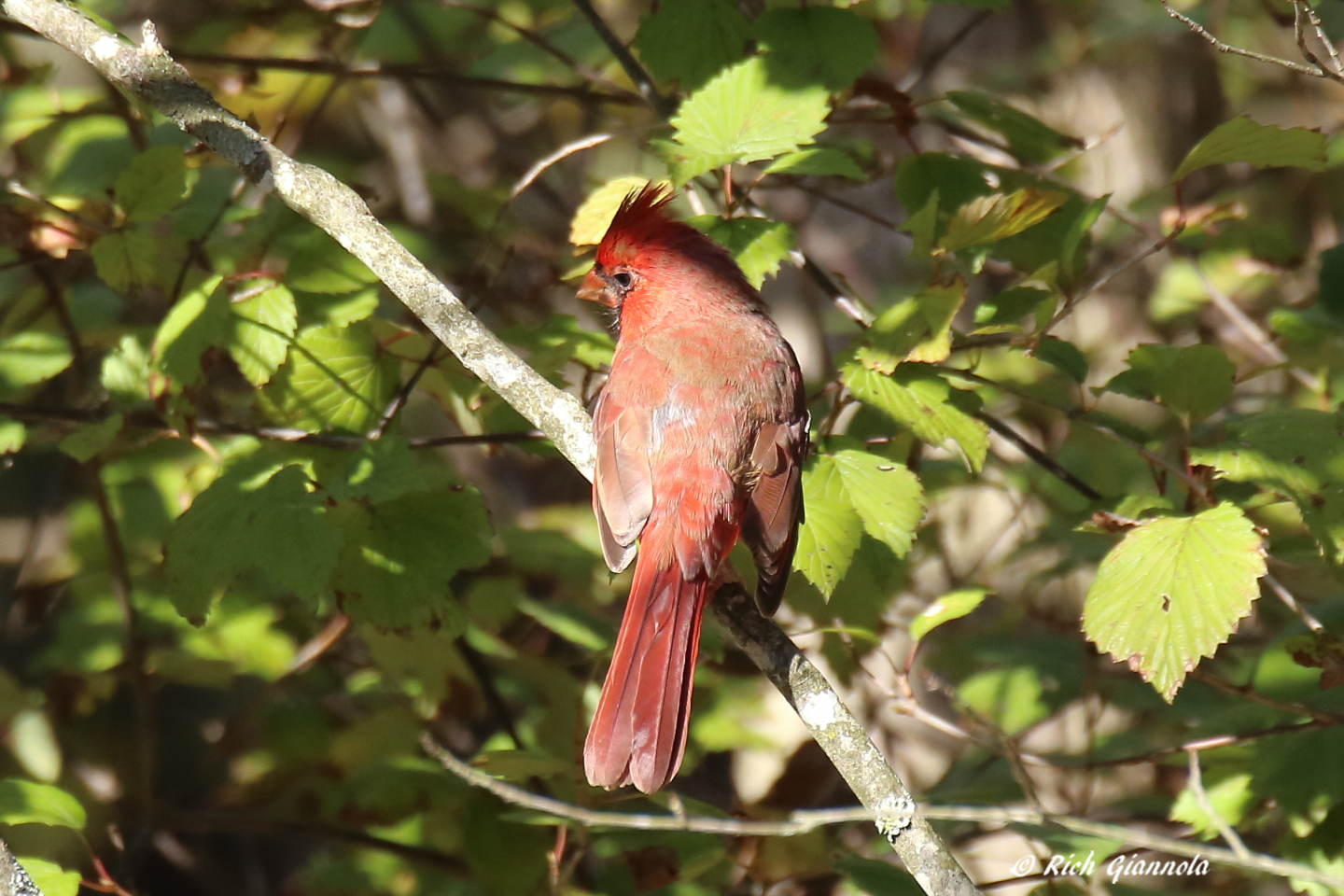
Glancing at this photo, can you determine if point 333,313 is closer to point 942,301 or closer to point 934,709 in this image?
point 942,301

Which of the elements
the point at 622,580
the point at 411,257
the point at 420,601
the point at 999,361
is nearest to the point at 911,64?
the point at 999,361

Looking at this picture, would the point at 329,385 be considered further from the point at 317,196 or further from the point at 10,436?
the point at 10,436

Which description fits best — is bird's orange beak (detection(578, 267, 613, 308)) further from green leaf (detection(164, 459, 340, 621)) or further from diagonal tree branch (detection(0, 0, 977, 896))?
green leaf (detection(164, 459, 340, 621))

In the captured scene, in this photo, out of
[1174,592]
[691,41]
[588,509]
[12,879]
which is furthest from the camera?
[588,509]

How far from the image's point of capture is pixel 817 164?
2340 millimetres

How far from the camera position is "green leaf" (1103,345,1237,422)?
2.43 meters

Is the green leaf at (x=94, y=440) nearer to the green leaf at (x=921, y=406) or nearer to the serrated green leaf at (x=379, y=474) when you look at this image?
the serrated green leaf at (x=379, y=474)

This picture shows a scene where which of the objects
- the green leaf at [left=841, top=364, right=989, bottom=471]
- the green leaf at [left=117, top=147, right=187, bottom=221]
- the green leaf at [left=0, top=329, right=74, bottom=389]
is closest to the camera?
the green leaf at [left=841, top=364, right=989, bottom=471]

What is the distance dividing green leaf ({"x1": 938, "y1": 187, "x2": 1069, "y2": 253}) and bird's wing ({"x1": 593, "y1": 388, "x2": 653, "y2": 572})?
78cm

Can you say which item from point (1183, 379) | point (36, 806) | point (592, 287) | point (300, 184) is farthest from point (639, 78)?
point (36, 806)

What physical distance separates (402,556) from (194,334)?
0.59m

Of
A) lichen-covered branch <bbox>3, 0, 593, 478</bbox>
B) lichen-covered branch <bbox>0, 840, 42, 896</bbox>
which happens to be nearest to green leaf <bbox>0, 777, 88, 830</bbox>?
lichen-covered branch <bbox>0, 840, 42, 896</bbox>

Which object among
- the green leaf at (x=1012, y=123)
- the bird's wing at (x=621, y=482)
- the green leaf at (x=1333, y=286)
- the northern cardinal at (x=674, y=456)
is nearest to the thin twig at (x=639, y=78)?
the northern cardinal at (x=674, y=456)

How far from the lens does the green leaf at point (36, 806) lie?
217 centimetres
